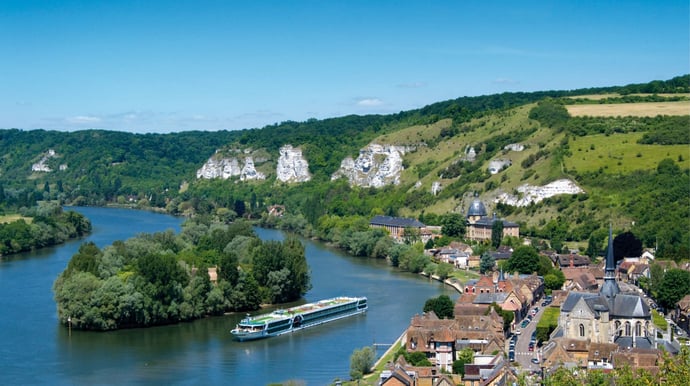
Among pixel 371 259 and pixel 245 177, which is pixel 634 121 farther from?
pixel 245 177

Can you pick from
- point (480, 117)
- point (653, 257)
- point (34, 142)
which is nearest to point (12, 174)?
point (34, 142)

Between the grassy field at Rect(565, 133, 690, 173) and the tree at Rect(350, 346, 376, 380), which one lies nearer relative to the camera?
the tree at Rect(350, 346, 376, 380)

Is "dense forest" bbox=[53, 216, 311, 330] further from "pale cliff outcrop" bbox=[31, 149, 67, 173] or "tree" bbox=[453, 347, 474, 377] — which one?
"pale cliff outcrop" bbox=[31, 149, 67, 173]

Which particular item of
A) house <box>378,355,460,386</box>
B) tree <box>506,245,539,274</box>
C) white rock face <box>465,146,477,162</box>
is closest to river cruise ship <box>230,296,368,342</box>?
house <box>378,355,460,386</box>

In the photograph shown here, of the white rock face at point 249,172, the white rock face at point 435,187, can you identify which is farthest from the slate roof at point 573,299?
the white rock face at point 249,172

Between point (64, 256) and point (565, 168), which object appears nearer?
point (64, 256)
